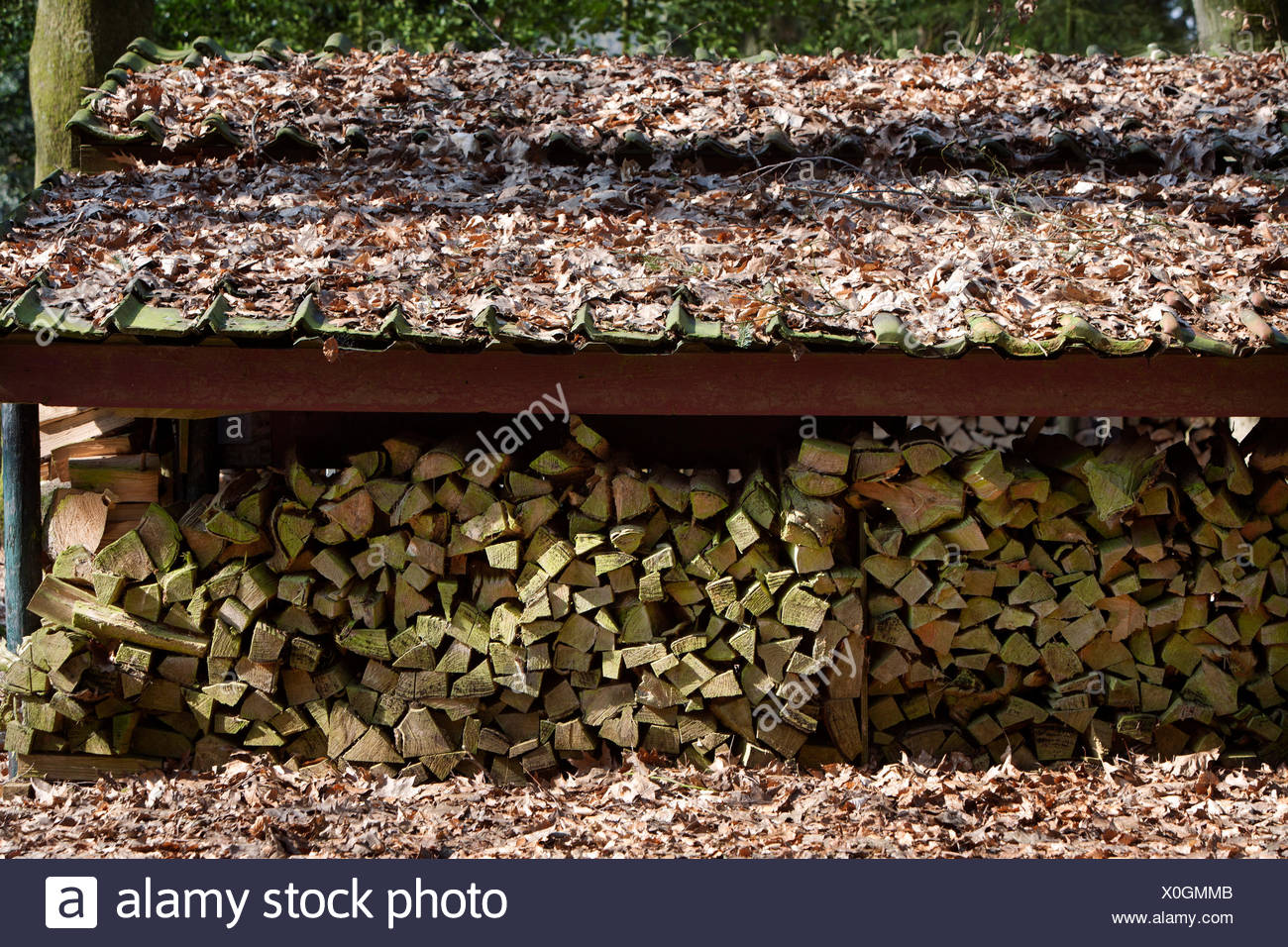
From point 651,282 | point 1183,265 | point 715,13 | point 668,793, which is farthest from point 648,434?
point 715,13

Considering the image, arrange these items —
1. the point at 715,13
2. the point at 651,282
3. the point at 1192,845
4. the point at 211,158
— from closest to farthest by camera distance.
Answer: the point at 1192,845
the point at 651,282
the point at 211,158
the point at 715,13

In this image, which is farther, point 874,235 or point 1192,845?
point 874,235

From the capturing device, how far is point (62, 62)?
26.2ft

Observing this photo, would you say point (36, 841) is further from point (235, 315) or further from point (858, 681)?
point (858, 681)

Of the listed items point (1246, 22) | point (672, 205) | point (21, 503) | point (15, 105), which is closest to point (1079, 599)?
point (672, 205)

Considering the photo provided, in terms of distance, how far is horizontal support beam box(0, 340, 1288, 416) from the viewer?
4.35m

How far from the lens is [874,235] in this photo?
5.00 meters

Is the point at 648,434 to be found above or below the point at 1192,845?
above

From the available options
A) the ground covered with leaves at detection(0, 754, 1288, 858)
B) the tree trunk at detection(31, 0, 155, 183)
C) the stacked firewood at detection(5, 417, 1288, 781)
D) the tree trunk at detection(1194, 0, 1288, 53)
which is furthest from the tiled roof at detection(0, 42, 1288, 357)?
the tree trunk at detection(1194, 0, 1288, 53)

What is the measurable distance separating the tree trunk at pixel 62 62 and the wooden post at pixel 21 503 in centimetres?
389

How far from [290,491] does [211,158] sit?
2.23 meters

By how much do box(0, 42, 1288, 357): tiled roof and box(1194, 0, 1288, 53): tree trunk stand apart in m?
2.36

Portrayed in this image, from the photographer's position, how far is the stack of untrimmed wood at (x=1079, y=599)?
15.3 ft

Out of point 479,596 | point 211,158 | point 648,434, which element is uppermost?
point 211,158
